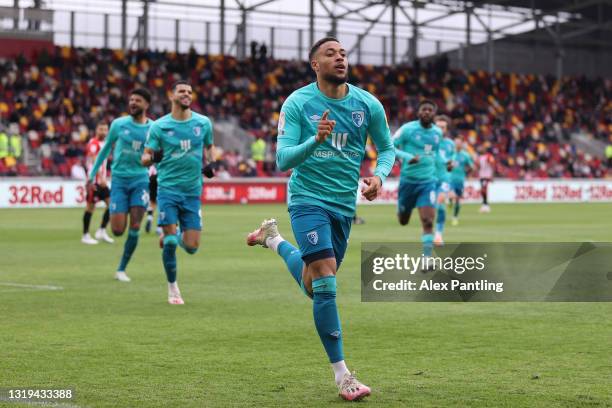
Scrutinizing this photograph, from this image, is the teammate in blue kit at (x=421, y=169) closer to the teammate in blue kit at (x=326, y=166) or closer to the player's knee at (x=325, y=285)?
the teammate in blue kit at (x=326, y=166)

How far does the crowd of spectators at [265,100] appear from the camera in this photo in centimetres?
4047

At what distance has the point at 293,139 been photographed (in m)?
6.84

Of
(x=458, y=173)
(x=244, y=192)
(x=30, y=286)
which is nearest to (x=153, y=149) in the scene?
(x=30, y=286)

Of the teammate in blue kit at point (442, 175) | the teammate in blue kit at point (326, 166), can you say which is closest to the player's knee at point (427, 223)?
the teammate in blue kit at point (442, 175)

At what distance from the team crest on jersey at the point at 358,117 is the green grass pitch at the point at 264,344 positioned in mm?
1721

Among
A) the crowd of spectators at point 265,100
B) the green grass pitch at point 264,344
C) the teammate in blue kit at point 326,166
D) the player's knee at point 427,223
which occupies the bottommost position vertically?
the green grass pitch at point 264,344

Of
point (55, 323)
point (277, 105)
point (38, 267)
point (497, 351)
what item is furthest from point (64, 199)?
point (497, 351)

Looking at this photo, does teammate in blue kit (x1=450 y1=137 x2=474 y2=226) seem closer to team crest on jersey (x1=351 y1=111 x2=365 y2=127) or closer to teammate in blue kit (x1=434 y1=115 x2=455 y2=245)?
teammate in blue kit (x1=434 y1=115 x2=455 y2=245)

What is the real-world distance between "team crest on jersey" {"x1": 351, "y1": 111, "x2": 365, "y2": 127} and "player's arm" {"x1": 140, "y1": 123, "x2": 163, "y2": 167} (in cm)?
458

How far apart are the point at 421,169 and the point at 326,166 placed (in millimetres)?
8477

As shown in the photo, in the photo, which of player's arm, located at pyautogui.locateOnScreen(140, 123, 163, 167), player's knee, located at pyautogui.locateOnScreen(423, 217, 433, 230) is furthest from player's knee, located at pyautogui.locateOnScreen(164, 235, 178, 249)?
player's knee, located at pyautogui.locateOnScreen(423, 217, 433, 230)

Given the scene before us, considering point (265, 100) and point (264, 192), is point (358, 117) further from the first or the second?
point (265, 100)

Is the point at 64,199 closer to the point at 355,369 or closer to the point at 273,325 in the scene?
the point at 273,325

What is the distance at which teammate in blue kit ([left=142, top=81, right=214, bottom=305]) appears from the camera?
37.1ft
